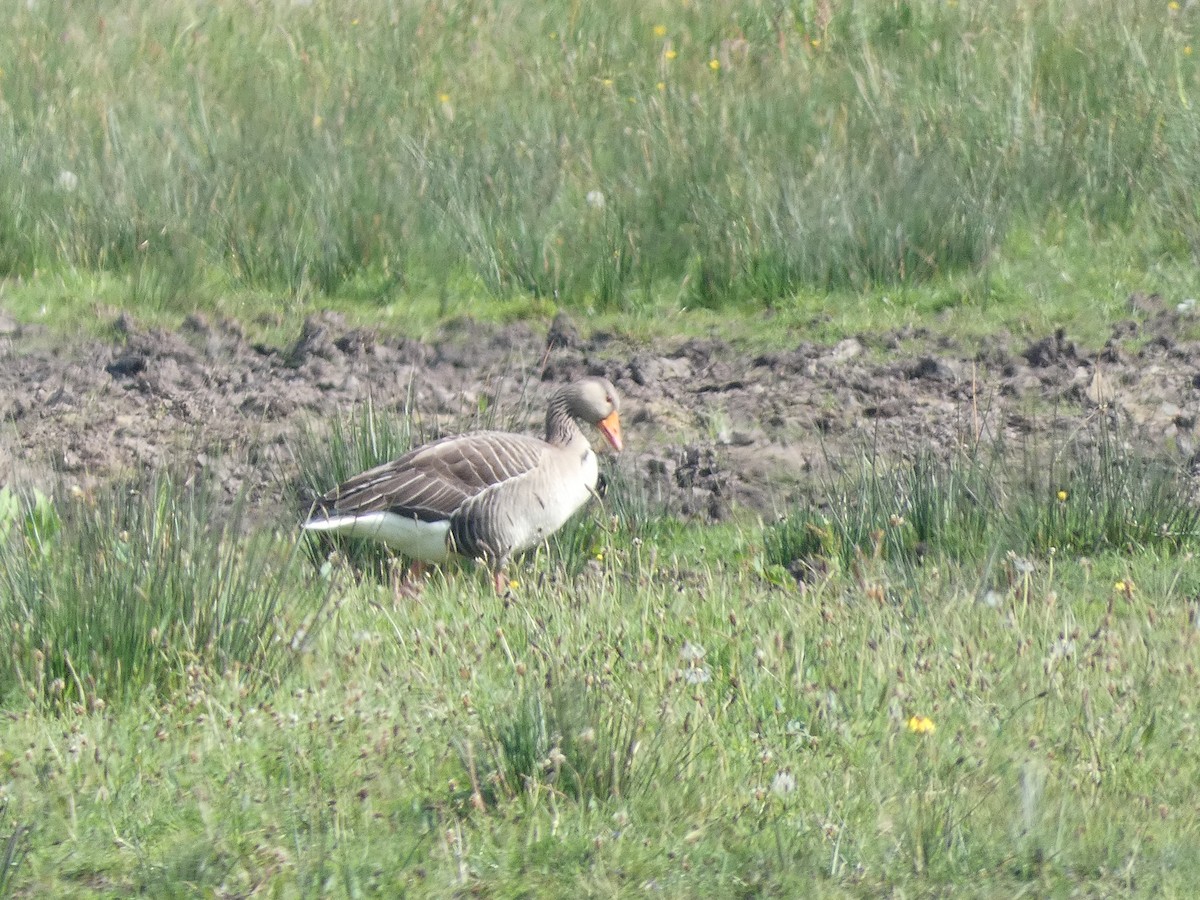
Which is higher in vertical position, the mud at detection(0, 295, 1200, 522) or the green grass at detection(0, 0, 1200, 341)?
the green grass at detection(0, 0, 1200, 341)

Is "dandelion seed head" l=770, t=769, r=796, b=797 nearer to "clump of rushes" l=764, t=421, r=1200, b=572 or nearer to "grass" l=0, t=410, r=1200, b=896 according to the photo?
"grass" l=0, t=410, r=1200, b=896

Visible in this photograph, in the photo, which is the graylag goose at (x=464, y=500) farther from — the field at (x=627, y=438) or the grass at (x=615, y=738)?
the grass at (x=615, y=738)

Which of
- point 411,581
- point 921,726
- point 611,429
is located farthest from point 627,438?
point 921,726

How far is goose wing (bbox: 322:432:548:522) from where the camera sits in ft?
20.0

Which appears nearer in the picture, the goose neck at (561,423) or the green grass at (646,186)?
the goose neck at (561,423)

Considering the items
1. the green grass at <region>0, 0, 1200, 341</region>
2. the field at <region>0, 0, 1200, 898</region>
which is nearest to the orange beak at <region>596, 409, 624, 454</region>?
the field at <region>0, 0, 1200, 898</region>

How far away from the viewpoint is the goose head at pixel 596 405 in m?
6.81

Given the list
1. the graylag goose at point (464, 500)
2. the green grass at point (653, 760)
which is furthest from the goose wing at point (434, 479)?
the green grass at point (653, 760)

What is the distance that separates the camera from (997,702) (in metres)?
4.48

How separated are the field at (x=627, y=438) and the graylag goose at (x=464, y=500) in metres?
0.16

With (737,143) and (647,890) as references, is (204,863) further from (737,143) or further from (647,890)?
(737,143)

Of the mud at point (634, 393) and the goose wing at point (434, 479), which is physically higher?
the goose wing at point (434, 479)

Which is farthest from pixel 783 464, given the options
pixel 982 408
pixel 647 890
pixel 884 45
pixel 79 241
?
pixel 884 45

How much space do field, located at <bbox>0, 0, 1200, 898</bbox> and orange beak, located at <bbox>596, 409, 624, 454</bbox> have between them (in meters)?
0.14
